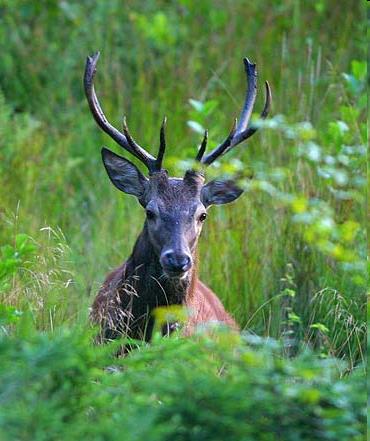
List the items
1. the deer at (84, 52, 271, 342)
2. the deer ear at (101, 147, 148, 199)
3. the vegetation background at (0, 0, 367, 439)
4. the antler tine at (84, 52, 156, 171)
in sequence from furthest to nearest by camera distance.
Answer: the deer ear at (101, 147, 148, 199) → the antler tine at (84, 52, 156, 171) → the deer at (84, 52, 271, 342) → the vegetation background at (0, 0, 367, 439)

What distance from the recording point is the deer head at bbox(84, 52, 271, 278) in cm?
608

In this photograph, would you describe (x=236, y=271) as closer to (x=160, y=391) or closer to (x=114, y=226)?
(x=114, y=226)

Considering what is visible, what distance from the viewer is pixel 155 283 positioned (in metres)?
6.24

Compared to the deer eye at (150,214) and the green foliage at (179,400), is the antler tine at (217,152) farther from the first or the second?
the green foliage at (179,400)

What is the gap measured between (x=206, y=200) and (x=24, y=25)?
13.1 feet

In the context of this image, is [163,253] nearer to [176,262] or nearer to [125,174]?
[176,262]

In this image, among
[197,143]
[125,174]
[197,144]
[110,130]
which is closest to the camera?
[110,130]

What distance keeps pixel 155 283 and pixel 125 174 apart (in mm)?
734

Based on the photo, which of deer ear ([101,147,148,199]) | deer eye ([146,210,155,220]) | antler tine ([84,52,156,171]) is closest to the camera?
deer eye ([146,210,155,220])

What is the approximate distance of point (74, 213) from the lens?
799 cm

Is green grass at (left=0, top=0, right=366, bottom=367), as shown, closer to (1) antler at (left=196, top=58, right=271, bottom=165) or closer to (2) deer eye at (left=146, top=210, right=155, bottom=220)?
(1) antler at (left=196, top=58, right=271, bottom=165)

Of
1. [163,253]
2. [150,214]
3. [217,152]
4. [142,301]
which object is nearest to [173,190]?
[150,214]

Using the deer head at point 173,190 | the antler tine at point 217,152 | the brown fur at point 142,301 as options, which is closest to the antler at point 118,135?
the deer head at point 173,190

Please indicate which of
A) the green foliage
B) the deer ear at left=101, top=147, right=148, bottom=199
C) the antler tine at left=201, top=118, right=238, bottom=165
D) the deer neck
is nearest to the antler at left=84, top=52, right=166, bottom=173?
the deer ear at left=101, top=147, right=148, bottom=199
